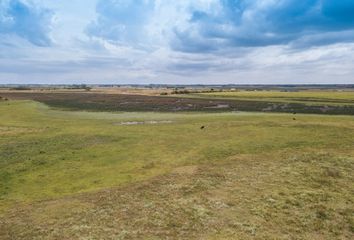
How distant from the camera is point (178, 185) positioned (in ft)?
68.6

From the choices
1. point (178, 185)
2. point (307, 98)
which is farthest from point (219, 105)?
point (178, 185)

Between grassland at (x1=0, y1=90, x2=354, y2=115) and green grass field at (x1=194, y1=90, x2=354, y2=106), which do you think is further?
green grass field at (x1=194, y1=90, x2=354, y2=106)

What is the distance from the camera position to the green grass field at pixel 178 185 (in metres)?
15.5

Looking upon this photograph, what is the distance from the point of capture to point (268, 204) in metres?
17.9

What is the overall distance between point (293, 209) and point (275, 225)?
2.09 metres

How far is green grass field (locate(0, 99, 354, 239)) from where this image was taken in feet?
50.8

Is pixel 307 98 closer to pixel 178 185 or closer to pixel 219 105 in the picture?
pixel 219 105

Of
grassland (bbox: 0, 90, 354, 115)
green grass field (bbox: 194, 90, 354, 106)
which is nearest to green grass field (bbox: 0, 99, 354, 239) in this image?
grassland (bbox: 0, 90, 354, 115)

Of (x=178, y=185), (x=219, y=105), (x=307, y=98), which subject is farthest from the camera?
(x=307, y=98)

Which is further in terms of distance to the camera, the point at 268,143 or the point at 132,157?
the point at 268,143

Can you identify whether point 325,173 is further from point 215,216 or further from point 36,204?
point 36,204

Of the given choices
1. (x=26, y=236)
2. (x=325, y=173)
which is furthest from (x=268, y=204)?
(x=26, y=236)

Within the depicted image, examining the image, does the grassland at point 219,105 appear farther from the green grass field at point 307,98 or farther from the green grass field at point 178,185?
the green grass field at point 178,185

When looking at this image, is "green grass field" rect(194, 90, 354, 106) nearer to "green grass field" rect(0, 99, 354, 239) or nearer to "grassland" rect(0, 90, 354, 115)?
"grassland" rect(0, 90, 354, 115)
